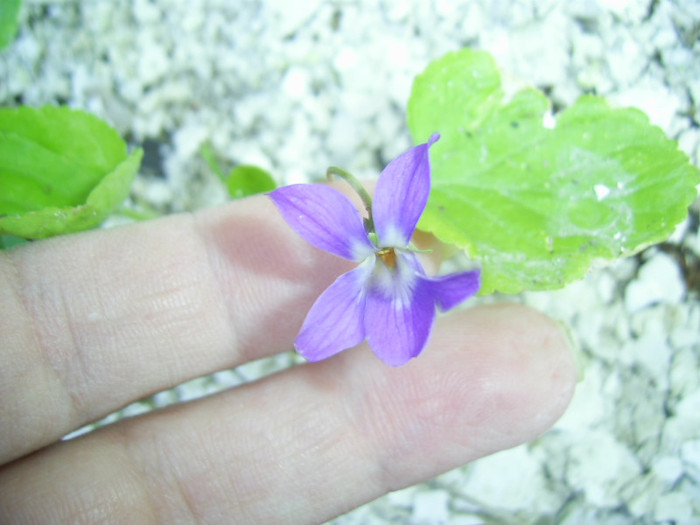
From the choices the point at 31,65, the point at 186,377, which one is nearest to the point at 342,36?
the point at 31,65

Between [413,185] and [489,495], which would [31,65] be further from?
[489,495]

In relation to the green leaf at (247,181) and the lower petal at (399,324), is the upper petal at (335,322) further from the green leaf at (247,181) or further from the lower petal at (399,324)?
the green leaf at (247,181)

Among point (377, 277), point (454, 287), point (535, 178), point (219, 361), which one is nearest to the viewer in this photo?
point (454, 287)

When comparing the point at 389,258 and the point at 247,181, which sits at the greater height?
the point at 247,181

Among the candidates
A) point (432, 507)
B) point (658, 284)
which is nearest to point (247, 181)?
point (432, 507)

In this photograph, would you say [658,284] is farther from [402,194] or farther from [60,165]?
[60,165]

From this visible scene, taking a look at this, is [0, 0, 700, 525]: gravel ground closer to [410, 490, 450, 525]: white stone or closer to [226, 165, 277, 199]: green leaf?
[410, 490, 450, 525]: white stone
